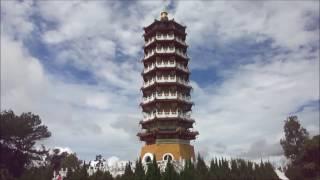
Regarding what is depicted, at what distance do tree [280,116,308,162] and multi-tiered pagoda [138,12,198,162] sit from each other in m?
24.6

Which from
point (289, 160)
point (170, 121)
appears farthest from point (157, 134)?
point (289, 160)

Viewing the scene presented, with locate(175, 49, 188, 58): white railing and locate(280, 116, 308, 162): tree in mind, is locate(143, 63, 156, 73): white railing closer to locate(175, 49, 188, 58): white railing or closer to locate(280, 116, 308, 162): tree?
locate(175, 49, 188, 58): white railing

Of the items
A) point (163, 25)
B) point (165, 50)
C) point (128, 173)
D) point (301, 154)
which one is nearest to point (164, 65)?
point (165, 50)

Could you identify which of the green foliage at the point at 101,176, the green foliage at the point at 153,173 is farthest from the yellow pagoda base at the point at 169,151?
the green foliage at the point at 153,173

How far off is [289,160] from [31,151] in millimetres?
44017

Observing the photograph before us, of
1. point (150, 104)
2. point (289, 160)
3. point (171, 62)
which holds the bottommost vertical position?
point (289, 160)

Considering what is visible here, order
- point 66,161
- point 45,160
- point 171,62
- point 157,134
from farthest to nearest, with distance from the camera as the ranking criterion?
point 66,161, point 45,160, point 171,62, point 157,134

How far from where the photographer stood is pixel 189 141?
55469 mm

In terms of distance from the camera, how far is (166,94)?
5500cm

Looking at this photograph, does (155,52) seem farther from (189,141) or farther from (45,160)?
(45,160)

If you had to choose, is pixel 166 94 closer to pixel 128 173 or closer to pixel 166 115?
pixel 166 115

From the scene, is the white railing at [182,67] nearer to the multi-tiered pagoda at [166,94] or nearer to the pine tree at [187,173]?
the multi-tiered pagoda at [166,94]

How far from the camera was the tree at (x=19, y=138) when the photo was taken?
63.6 meters

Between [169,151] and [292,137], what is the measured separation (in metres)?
30.2
